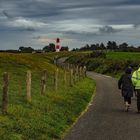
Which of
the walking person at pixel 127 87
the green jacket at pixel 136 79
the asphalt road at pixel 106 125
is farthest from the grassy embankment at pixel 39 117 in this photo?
the green jacket at pixel 136 79

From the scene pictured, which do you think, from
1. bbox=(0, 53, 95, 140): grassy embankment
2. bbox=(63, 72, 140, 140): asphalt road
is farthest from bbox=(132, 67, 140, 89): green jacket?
bbox=(0, 53, 95, 140): grassy embankment

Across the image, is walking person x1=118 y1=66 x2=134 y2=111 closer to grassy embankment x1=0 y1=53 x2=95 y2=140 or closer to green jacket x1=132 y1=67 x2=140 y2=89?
green jacket x1=132 y1=67 x2=140 y2=89

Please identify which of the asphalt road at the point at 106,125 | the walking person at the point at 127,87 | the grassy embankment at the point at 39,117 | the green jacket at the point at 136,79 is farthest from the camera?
the walking person at the point at 127,87

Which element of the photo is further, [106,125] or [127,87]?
[127,87]

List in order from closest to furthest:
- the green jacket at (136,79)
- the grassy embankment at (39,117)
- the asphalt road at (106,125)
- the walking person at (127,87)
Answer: the grassy embankment at (39,117)
the asphalt road at (106,125)
the green jacket at (136,79)
the walking person at (127,87)

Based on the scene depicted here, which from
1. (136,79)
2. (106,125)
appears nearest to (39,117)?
(106,125)

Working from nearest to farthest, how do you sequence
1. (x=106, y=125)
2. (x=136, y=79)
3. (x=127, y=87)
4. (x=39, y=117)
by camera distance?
(x=106, y=125) → (x=39, y=117) → (x=136, y=79) → (x=127, y=87)

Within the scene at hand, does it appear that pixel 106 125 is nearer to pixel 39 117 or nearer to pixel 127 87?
pixel 39 117

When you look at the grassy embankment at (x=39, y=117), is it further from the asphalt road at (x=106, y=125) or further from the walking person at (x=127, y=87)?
the walking person at (x=127, y=87)

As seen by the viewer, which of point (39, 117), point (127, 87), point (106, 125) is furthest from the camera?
point (127, 87)

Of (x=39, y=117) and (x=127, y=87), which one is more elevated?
(x=127, y=87)

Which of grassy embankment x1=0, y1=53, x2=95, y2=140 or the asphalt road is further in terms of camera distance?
the asphalt road

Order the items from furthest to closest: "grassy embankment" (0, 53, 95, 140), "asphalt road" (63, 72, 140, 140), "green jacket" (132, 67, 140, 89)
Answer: "green jacket" (132, 67, 140, 89) < "asphalt road" (63, 72, 140, 140) < "grassy embankment" (0, 53, 95, 140)

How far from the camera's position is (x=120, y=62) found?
2854 inches
